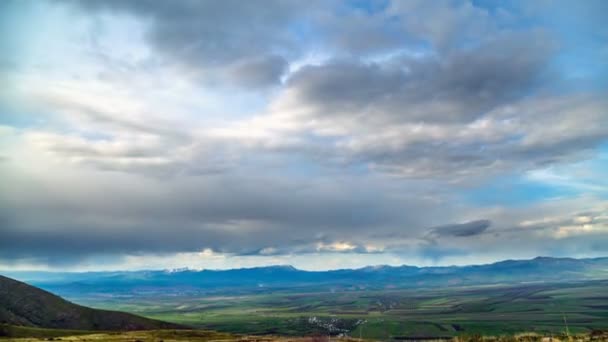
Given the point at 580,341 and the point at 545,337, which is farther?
the point at 545,337

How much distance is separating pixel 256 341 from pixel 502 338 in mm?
42967

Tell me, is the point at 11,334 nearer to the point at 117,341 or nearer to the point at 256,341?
the point at 117,341

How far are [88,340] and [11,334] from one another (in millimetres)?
93519

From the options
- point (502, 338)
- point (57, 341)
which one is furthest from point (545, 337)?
point (57, 341)

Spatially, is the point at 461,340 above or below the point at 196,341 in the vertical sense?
above

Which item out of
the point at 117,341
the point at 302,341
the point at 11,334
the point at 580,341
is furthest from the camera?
the point at 11,334

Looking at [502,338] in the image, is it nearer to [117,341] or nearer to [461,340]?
[461,340]

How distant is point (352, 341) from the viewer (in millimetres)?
77562

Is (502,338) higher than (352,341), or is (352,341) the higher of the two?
(502,338)

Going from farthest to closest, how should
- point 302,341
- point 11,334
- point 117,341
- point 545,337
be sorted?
point 11,334 < point 117,341 < point 302,341 < point 545,337

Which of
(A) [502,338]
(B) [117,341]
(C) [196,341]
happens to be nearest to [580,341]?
(A) [502,338]

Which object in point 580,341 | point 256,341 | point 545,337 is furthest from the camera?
point 256,341

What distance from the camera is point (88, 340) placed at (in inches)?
3302

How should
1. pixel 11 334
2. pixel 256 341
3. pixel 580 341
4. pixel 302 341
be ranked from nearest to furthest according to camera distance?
pixel 580 341
pixel 302 341
pixel 256 341
pixel 11 334
